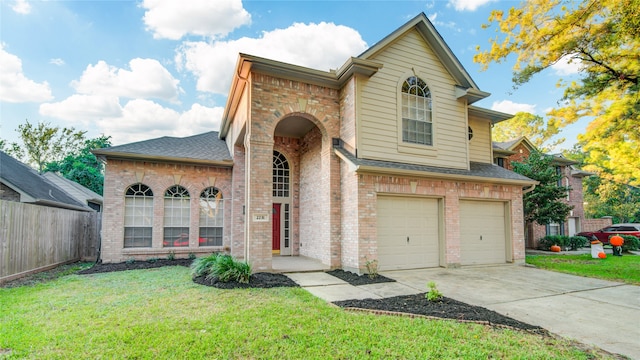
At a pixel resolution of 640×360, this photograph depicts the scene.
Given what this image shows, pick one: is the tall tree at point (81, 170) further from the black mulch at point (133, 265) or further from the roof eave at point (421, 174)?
the roof eave at point (421, 174)

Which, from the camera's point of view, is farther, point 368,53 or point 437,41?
point 437,41

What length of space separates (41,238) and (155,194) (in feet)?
10.8

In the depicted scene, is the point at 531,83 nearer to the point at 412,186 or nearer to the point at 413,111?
the point at 413,111

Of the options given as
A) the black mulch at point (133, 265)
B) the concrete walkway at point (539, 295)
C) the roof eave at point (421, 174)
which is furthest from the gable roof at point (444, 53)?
the black mulch at point (133, 265)

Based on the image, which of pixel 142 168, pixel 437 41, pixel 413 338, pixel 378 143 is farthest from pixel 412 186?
pixel 142 168

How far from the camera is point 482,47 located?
9227mm

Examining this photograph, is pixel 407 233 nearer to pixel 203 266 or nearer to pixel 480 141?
pixel 203 266

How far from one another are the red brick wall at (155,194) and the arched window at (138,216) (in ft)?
0.60

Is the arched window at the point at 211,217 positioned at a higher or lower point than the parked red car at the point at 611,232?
higher

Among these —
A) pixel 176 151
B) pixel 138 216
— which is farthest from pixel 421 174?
pixel 138 216

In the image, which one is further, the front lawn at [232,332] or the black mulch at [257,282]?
the black mulch at [257,282]

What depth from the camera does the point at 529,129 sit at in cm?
3403

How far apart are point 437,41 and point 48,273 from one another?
13.5 meters

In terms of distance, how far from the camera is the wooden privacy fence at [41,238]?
7.45 m
